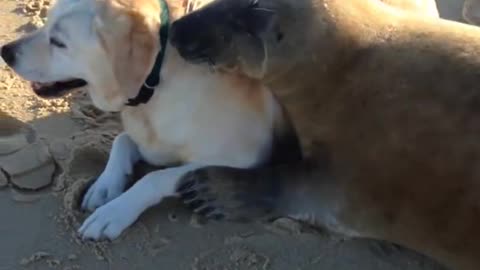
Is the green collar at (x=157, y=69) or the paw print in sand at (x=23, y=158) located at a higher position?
the green collar at (x=157, y=69)

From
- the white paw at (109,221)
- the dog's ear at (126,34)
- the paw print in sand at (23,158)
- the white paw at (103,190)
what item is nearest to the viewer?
the dog's ear at (126,34)

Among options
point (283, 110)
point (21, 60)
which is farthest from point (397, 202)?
point (21, 60)

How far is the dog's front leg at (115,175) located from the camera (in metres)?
3.13

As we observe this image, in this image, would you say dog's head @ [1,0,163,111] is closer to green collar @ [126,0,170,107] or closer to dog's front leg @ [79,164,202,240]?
green collar @ [126,0,170,107]

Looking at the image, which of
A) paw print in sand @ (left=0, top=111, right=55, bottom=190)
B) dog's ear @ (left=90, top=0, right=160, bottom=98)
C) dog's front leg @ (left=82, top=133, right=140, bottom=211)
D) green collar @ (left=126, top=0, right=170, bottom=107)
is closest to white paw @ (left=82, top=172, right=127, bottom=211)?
dog's front leg @ (left=82, top=133, right=140, bottom=211)

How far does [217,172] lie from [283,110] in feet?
0.91

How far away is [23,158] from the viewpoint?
3.29 m

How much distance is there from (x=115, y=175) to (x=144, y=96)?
0.29m

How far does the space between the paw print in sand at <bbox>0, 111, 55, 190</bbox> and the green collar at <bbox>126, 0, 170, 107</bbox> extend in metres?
0.41

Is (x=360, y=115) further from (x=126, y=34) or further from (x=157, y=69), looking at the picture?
(x=126, y=34)

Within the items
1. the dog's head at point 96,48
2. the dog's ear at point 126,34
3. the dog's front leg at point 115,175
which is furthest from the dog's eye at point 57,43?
the dog's front leg at point 115,175

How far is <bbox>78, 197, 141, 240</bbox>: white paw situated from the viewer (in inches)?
118

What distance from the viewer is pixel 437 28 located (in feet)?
10.1

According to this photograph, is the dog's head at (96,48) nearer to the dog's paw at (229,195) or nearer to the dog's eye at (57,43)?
the dog's eye at (57,43)
